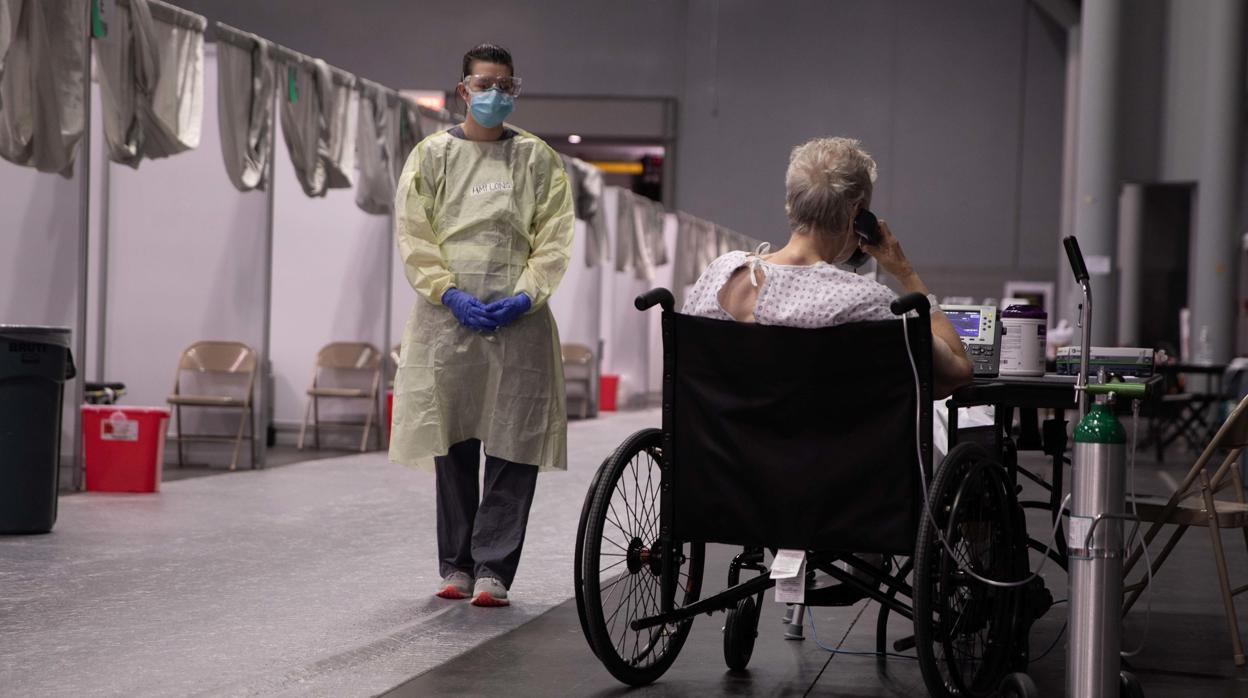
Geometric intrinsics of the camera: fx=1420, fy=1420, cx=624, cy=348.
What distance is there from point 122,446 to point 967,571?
14.7ft

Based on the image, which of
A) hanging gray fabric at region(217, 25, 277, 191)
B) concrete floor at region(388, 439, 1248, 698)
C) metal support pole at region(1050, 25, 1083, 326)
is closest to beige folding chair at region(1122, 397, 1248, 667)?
concrete floor at region(388, 439, 1248, 698)

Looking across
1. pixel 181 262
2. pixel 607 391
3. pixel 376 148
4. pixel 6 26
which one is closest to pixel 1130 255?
pixel 607 391

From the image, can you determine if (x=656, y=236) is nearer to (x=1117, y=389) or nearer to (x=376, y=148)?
(x=376, y=148)

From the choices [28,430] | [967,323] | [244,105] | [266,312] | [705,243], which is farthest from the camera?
[705,243]

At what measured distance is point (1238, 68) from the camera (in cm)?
1230

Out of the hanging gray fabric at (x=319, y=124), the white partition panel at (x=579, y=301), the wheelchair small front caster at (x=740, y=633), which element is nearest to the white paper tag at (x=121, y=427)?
the hanging gray fabric at (x=319, y=124)

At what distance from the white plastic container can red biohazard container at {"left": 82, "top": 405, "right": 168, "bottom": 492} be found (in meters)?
3.97

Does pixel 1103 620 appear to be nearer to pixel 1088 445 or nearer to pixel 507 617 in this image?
pixel 1088 445

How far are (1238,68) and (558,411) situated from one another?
1052cm

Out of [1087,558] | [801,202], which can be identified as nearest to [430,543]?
[801,202]

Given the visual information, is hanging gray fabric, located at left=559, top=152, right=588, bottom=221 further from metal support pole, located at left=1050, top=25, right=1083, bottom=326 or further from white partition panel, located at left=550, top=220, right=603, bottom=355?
metal support pole, located at left=1050, top=25, right=1083, bottom=326

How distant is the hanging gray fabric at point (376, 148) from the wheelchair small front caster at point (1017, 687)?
640 centimetres

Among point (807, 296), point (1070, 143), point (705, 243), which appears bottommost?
point (807, 296)

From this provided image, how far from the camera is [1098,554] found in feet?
7.73
